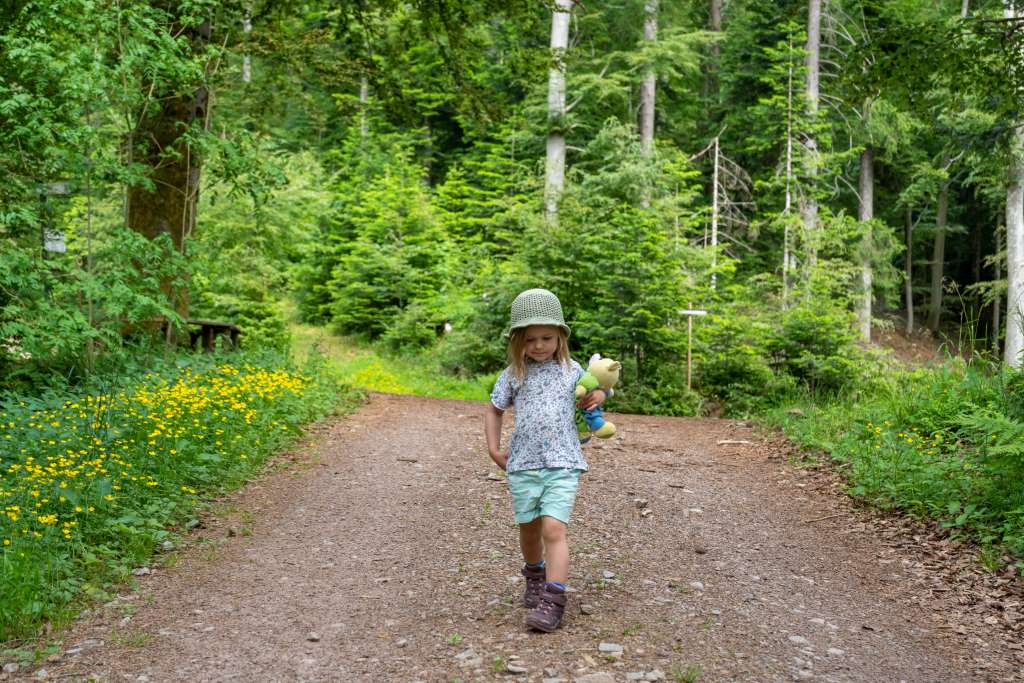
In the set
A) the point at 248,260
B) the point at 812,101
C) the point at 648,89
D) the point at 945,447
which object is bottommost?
the point at 945,447

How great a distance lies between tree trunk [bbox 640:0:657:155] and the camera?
2217cm

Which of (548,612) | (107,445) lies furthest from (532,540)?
(107,445)

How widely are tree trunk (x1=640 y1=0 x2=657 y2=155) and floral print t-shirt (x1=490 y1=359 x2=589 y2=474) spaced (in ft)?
59.6

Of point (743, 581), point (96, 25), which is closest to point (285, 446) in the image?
point (96, 25)

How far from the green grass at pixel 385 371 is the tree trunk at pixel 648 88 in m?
8.29

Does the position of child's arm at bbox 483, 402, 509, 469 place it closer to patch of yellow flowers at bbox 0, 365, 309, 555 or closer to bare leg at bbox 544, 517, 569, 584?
bare leg at bbox 544, 517, 569, 584

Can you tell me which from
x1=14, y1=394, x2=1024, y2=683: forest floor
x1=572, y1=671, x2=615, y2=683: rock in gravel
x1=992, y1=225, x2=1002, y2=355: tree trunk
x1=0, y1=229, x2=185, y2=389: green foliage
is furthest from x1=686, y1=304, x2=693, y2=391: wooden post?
x1=572, y1=671, x2=615, y2=683: rock in gravel

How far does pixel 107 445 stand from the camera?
21.7ft

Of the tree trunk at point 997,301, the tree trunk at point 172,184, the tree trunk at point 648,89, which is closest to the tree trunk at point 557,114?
the tree trunk at point 648,89

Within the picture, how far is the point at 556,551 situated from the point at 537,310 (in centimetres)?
118

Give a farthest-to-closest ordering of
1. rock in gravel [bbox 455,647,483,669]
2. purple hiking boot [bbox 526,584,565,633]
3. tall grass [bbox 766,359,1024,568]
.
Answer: tall grass [bbox 766,359,1024,568] < purple hiking boot [bbox 526,584,565,633] < rock in gravel [bbox 455,647,483,669]

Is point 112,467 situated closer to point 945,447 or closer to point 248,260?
point 945,447

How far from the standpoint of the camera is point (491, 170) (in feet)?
94.7

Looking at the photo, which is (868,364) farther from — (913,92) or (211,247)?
(211,247)
